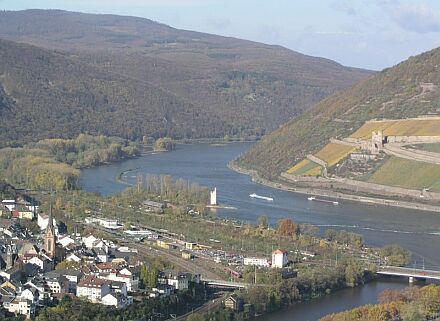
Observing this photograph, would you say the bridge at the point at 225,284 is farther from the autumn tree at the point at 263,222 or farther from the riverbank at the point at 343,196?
the riverbank at the point at 343,196

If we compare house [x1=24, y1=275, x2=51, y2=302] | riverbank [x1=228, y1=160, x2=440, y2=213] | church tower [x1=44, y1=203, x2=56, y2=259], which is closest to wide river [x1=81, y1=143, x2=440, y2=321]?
riverbank [x1=228, y1=160, x2=440, y2=213]

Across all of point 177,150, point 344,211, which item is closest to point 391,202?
point 344,211

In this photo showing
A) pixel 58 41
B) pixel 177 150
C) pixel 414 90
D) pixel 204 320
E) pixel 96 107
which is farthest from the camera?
pixel 58 41

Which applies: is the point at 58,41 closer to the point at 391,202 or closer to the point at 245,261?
the point at 391,202

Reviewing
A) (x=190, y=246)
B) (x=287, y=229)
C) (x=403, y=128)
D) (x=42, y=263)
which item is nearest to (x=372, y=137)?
(x=403, y=128)

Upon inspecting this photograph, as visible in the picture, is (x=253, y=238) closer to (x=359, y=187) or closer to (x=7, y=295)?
(x=7, y=295)
